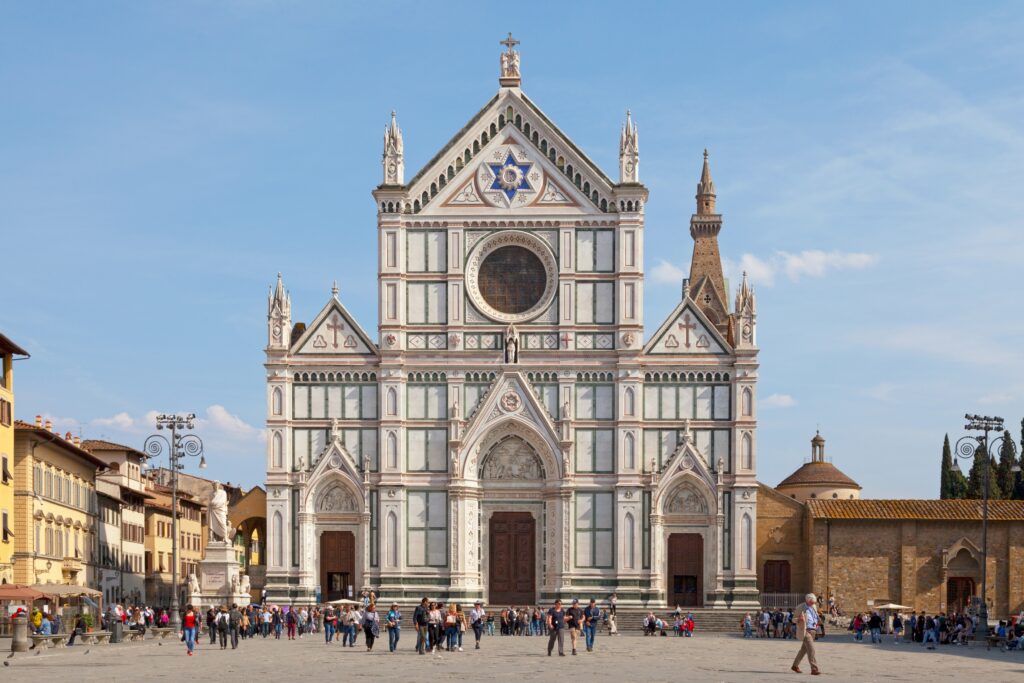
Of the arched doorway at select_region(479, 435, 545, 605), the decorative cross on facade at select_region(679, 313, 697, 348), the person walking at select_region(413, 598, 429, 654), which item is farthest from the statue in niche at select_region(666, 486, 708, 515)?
the person walking at select_region(413, 598, 429, 654)

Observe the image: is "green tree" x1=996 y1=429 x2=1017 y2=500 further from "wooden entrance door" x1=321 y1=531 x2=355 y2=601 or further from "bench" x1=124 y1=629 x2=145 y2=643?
"bench" x1=124 y1=629 x2=145 y2=643

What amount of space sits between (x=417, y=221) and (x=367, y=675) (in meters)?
35.8

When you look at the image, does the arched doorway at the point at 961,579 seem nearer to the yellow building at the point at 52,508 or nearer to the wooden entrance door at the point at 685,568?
the wooden entrance door at the point at 685,568

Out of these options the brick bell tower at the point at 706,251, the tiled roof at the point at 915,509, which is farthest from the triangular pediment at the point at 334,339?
the brick bell tower at the point at 706,251

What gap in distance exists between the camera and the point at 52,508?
62.0 metres

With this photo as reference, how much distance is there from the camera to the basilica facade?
64438 millimetres

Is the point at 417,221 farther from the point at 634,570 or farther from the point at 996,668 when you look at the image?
the point at 996,668

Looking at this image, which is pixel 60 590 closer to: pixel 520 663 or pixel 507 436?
pixel 507 436

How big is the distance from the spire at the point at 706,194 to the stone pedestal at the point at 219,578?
163ft

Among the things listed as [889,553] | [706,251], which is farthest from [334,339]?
[706,251]

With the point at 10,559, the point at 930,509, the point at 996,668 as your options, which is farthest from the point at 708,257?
the point at 996,668

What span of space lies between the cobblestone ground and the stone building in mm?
15070

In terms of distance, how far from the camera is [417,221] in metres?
65.6

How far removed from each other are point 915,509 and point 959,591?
12.1ft
